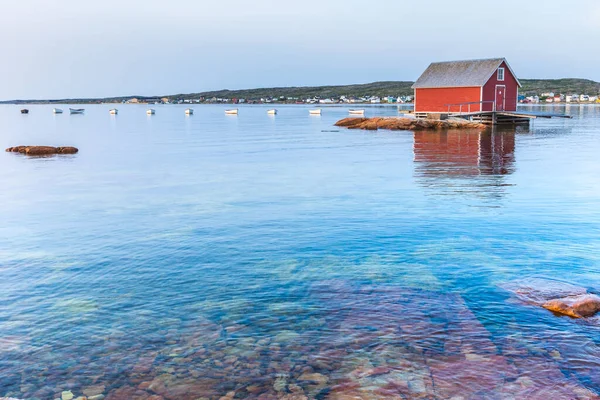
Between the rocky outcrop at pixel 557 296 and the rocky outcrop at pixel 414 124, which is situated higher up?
the rocky outcrop at pixel 414 124

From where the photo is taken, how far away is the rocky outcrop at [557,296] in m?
8.06

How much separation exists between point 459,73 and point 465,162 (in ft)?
120

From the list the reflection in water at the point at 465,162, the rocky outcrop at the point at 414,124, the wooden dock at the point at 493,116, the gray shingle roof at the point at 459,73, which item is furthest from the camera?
the wooden dock at the point at 493,116

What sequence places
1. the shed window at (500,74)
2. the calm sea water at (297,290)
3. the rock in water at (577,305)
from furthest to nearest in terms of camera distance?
1. the shed window at (500,74)
2. the rock in water at (577,305)
3. the calm sea water at (297,290)

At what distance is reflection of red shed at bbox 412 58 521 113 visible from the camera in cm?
5869

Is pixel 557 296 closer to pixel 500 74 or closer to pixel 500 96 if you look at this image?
pixel 500 74

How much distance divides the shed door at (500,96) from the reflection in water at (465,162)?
1629cm

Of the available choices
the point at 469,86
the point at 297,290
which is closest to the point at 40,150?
the point at 297,290

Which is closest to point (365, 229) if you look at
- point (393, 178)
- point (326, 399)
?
point (326, 399)

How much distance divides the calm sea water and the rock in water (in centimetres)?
19

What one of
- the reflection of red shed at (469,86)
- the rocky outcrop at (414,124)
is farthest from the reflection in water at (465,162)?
the reflection of red shed at (469,86)

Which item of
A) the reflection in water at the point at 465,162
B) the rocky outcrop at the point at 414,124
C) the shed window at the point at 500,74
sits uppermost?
the shed window at the point at 500,74

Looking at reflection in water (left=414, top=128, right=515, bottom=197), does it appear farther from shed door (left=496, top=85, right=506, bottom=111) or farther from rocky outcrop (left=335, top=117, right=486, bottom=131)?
shed door (left=496, top=85, right=506, bottom=111)

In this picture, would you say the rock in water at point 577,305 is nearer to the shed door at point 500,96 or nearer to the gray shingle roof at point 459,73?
the gray shingle roof at point 459,73
